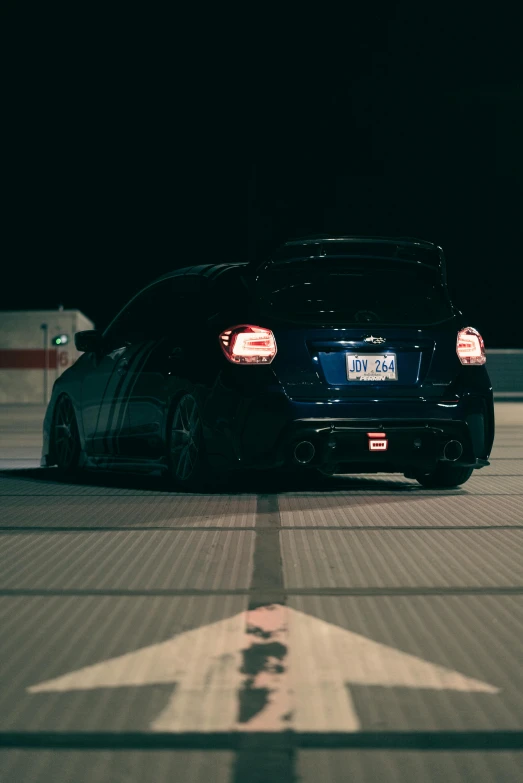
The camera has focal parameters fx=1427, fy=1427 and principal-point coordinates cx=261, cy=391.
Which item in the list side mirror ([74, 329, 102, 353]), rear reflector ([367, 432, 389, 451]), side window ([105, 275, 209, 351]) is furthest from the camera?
side mirror ([74, 329, 102, 353])

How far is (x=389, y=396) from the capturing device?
31.9ft

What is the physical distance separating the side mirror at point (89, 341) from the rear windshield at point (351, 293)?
82.2 inches

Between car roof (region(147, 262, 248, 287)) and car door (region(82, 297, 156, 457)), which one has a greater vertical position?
car roof (region(147, 262, 248, 287))

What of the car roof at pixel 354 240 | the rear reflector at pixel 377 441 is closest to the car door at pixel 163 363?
the car roof at pixel 354 240

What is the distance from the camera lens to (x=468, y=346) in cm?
1010

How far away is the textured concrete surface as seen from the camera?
150 inches

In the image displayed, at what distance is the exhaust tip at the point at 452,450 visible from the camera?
9.86 meters

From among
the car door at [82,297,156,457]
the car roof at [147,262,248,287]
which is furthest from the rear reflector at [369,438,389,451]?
the car door at [82,297,156,457]

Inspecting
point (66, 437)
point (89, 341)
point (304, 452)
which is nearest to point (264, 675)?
point (304, 452)

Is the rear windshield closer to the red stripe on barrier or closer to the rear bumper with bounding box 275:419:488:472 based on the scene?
the rear bumper with bounding box 275:419:488:472

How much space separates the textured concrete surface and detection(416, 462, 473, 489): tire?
5.04 ft

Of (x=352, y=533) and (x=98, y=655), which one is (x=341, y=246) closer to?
(x=352, y=533)

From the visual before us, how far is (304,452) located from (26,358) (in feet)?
163

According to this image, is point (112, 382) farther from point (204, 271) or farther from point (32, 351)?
point (32, 351)
